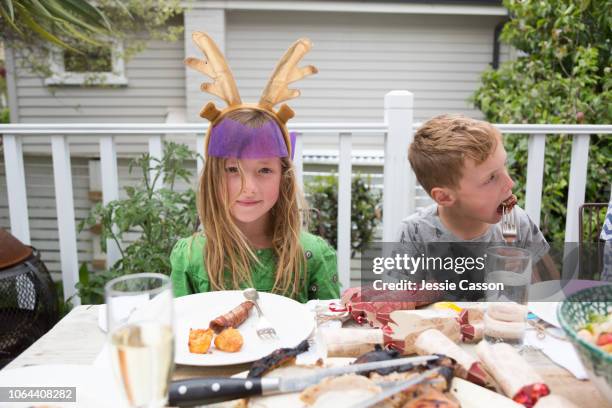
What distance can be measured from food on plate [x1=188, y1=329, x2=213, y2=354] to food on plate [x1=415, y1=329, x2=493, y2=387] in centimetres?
37

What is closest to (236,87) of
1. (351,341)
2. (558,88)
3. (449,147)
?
(449,147)

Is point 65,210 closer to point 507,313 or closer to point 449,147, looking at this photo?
point 449,147

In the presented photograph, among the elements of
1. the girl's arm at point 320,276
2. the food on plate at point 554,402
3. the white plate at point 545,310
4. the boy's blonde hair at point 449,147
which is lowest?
the girl's arm at point 320,276

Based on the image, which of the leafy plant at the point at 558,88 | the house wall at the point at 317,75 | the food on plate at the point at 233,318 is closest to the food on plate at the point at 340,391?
the food on plate at the point at 233,318

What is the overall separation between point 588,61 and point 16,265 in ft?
12.5

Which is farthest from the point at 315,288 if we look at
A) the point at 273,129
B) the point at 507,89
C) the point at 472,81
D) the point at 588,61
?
the point at 472,81

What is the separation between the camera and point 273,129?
141 cm

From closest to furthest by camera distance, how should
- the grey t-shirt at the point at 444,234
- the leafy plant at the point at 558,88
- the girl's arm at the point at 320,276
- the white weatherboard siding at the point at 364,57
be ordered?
the girl's arm at the point at 320,276, the grey t-shirt at the point at 444,234, the leafy plant at the point at 558,88, the white weatherboard siding at the point at 364,57

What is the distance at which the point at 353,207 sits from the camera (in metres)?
4.36

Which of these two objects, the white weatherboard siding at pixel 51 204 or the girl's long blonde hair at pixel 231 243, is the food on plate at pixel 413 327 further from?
the white weatherboard siding at pixel 51 204

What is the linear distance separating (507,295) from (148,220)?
178 cm

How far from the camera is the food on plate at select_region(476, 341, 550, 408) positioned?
2.25 feet

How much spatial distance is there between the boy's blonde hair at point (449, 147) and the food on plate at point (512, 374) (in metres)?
0.88

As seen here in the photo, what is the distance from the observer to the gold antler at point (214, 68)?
1385 millimetres
